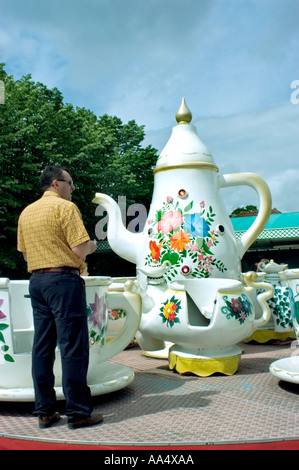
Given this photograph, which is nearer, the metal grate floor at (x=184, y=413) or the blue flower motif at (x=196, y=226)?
the metal grate floor at (x=184, y=413)

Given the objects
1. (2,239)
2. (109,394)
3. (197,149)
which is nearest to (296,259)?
(2,239)

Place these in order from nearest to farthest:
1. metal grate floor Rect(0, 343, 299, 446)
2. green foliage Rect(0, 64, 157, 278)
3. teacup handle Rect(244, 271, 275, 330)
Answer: metal grate floor Rect(0, 343, 299, 446) < teacup handle Rect(244, 271, 275, 330) < green foliage Rect(0, 64, 157, 278)

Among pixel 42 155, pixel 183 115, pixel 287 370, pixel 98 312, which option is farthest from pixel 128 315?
pixel 42 155

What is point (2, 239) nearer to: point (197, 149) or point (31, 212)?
point (197, 149)

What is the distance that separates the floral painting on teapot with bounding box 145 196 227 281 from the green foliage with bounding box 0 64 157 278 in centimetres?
776

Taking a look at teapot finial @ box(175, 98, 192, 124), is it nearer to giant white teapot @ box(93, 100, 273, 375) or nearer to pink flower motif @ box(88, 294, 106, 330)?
giant white teapot @ box(93, 100, 273, 375)

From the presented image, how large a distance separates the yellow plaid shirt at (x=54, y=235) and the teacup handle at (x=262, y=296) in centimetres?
161

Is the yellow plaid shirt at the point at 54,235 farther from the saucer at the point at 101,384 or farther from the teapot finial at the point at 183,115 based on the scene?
the teapot finial at the point at 183,115

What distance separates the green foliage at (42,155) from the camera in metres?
11.3

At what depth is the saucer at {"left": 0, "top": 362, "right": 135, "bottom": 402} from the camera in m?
2.22

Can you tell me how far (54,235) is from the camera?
2.12 metres

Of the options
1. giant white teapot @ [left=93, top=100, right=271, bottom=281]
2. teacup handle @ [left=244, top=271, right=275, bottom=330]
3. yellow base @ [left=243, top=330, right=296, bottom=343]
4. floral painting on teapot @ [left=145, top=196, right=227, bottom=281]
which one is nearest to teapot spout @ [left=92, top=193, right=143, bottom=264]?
giant white teapot @ [left=93, top=100, right=271, bottom=281]

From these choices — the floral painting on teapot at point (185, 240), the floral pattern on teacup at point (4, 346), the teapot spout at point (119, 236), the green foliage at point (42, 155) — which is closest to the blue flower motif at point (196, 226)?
the floral painting on teapot at point (185, 240)

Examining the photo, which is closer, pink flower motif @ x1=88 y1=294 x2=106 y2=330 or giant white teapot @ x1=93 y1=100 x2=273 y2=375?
pink flower motif @ x1=88 y1=294 x2=106 y2=330
